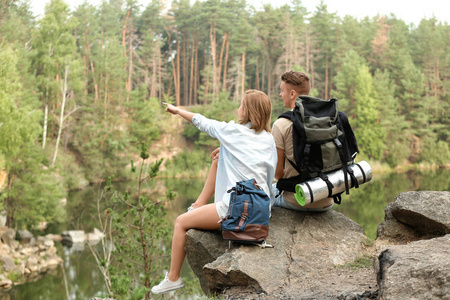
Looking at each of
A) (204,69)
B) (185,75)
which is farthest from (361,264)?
(185,75)

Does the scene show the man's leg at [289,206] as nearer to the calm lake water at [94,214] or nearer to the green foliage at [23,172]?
the calm lake water at [94,214]

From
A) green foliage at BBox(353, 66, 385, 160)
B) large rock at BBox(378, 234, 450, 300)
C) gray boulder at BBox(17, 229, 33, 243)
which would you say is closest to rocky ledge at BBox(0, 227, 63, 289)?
gray boulder at BBox(17, 229, 33, 243)

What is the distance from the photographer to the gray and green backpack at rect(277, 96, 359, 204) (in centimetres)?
311

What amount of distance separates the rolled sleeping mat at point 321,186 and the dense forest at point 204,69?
17.4 meters

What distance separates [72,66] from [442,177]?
18.8m

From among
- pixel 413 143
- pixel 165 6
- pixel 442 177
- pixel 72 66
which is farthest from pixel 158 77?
pixel 442 177

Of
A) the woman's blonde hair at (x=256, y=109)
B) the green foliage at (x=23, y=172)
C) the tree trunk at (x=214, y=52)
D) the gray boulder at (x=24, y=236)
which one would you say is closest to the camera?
the woman's blonde hair at (x=256, y=109)

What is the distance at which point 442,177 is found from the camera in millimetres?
24766

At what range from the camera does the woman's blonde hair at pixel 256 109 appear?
301 cm

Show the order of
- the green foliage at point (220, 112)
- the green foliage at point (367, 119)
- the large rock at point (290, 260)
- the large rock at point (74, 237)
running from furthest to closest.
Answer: the green foliage at point (367, 119) < the green foliage at point (220, 112) < the large rock at point (74, 237) < the large rock at point (290, 260)

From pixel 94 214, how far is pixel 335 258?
13.8 m

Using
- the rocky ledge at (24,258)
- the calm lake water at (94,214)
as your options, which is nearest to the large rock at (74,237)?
the calm lake water at (94,214)

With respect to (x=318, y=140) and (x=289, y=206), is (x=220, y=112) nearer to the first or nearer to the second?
(x=289, y=206)

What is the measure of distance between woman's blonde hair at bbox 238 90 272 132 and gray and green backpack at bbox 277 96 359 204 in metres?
0.22
